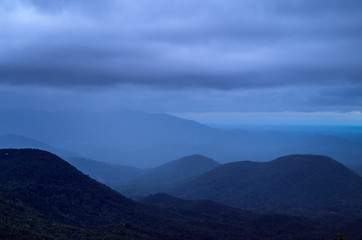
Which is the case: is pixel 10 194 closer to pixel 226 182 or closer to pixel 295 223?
pixel 295 223

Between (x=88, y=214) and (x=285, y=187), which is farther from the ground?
(x=285, y=187)

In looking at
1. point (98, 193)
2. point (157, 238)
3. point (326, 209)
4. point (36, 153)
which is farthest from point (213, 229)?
point (326, 209)

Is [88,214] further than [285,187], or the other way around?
[285,187]

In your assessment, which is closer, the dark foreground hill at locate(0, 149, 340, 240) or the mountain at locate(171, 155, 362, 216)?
the dark foreground hill at locate(0, 149, 340, 240)

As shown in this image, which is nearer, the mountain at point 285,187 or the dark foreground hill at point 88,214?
the dark foreground hill at point 88,214
